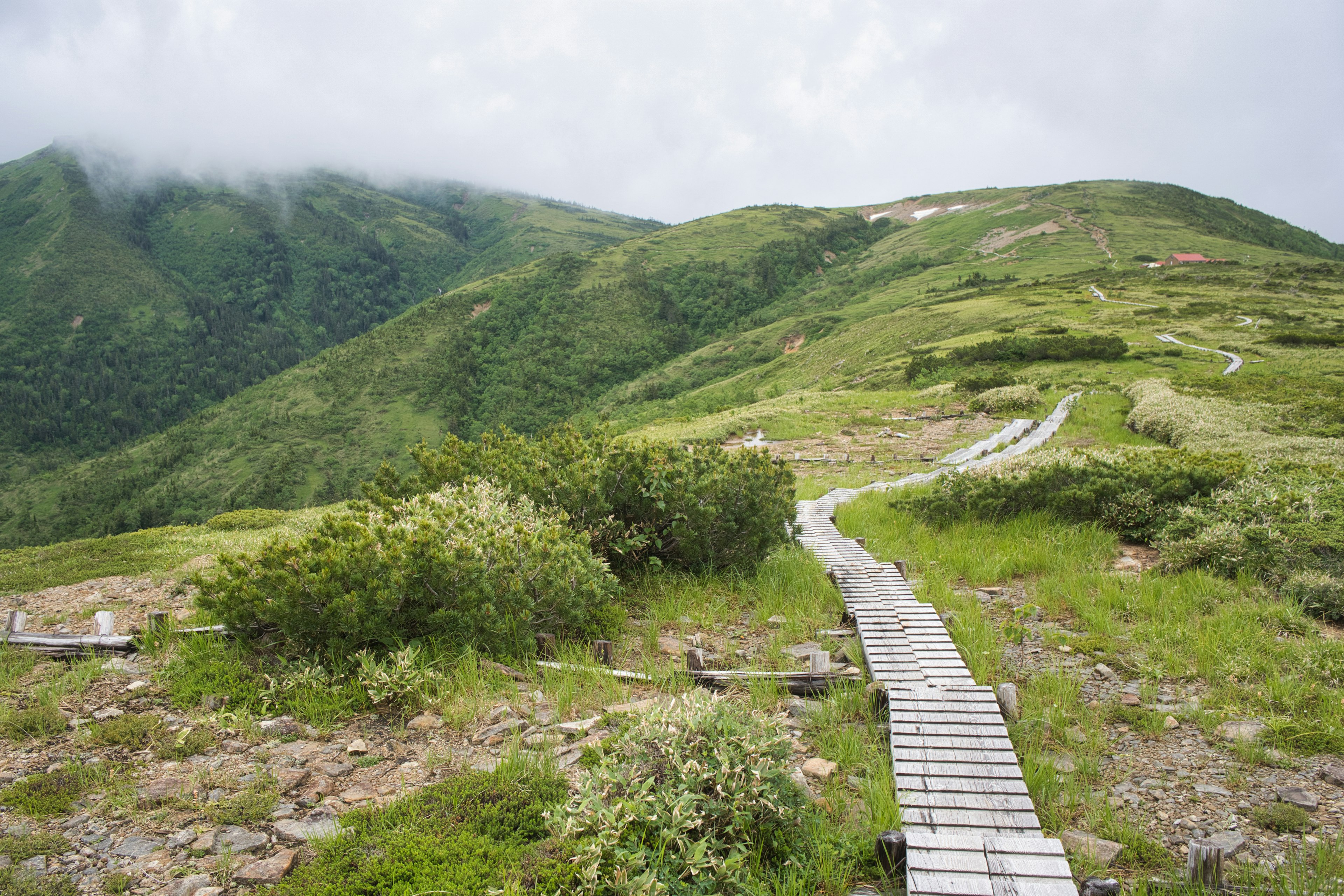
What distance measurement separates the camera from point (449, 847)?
304 cm

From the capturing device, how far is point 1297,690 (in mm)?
4625

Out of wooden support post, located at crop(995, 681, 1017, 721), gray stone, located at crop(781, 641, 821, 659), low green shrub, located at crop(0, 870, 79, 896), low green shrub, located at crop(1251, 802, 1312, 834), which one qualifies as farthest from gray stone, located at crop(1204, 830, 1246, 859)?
low green shrub, located at crop(0, 870, 79, 896)

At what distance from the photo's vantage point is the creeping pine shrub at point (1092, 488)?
27.3 ft

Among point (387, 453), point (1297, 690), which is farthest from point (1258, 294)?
point (387, 453)

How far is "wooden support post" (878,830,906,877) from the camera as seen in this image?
3.25m

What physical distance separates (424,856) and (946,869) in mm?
2588

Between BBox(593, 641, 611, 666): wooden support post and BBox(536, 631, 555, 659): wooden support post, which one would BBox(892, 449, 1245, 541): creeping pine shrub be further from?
BBox(536, 631, 555, 659): wooden support post

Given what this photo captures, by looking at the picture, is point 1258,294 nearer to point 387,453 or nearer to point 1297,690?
point 1297,690

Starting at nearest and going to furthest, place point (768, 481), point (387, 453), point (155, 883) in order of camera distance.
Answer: point (155, 883)
point (768, 481)
point (387, 453)

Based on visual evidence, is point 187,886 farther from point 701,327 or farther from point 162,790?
point 701,327

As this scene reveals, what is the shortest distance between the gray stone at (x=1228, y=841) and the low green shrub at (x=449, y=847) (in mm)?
3466

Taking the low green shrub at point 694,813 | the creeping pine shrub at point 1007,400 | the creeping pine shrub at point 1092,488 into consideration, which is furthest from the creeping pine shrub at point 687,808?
the creeping pine shrub at point 1007,400

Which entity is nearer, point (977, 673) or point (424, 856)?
point (424, 856)

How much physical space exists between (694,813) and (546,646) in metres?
2.97
